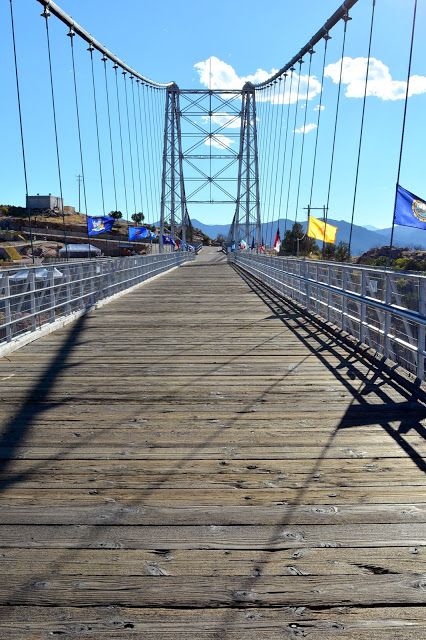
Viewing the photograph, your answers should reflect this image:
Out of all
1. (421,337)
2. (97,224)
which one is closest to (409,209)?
(421,337)

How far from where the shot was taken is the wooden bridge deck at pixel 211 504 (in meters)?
2.70

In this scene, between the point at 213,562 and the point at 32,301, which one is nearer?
the point at 213,562

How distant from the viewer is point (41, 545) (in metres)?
3.28

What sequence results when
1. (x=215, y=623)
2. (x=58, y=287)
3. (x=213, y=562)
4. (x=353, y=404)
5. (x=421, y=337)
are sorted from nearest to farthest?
(x=215, y=623)
(x=213, y=562)
(x=353, y=404)
(x=421, y=337)
(x=58, y=287)

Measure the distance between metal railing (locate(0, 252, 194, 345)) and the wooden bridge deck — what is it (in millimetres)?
1977

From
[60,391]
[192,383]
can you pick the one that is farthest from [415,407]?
[60,391]

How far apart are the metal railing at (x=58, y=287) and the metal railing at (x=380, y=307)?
4.60 metres

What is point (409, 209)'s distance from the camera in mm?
15562

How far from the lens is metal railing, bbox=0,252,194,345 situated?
9.61m

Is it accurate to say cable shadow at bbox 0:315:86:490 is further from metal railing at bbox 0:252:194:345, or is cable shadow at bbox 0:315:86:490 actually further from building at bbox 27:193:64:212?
building at bbox 27:193:64:212

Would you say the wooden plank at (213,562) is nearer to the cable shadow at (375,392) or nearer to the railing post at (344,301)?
the cable shadow at (375,392)

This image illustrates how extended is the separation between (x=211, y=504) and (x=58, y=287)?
10.1 meters

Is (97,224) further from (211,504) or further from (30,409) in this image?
(211,504)

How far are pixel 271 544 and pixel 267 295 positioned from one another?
54.1ft
